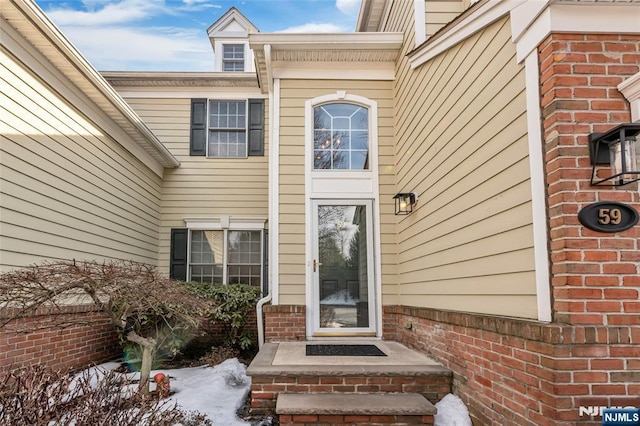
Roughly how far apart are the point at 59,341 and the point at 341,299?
321 cm

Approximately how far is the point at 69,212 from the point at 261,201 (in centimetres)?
339

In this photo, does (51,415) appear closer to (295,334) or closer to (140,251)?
(295,334)

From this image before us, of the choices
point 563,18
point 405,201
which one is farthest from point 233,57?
point 563,18

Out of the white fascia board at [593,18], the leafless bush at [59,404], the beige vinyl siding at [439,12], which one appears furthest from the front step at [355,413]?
the beige vinyl siding at [439,12]

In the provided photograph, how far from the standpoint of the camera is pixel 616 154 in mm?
2139

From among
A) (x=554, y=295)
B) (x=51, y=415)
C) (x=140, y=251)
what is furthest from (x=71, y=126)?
(x=554, y=295)

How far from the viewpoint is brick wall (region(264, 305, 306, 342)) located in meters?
5.20

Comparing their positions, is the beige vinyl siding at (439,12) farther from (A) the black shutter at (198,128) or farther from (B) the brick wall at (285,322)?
(A) the black shutter at (198,128)

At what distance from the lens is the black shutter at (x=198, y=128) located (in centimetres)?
775

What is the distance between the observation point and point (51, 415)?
181cm

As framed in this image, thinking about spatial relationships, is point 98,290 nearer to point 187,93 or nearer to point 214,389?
point 214,389

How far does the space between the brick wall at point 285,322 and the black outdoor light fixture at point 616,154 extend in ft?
12.3

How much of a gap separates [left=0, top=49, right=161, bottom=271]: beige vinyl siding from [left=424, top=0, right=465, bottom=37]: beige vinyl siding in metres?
4.17

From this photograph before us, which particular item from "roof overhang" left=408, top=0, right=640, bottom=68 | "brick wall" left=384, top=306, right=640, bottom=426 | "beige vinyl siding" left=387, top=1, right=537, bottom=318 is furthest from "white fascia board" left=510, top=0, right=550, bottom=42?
"brick wall" left=384, top=306, right=640, bottom=426
